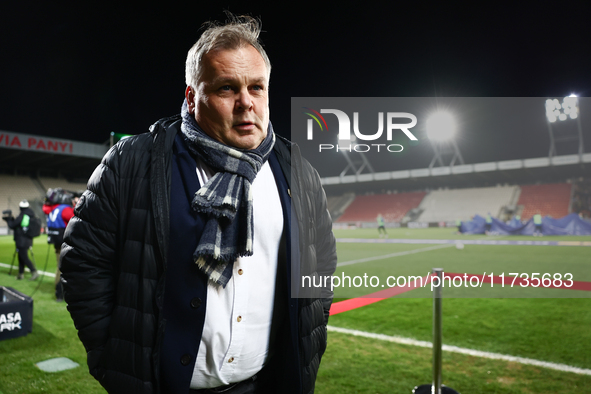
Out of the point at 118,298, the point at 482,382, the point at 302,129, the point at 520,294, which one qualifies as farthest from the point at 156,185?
the point at 520,294

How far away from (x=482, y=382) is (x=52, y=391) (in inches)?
136

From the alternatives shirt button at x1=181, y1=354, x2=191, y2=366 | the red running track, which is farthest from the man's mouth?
the red running track

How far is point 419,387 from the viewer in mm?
2828

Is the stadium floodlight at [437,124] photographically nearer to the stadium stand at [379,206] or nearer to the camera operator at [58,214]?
the camera operator at [58,214]

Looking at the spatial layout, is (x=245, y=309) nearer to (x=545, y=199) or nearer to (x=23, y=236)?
(x=23, y=236)

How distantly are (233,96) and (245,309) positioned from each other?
2.46 ft

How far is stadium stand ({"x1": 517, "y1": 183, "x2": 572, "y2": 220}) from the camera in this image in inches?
899

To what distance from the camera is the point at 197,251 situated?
117 cm

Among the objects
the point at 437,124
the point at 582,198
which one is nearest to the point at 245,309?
the point at 437,124

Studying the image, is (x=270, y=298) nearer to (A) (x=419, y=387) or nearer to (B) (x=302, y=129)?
(B) (x=302, y=129)

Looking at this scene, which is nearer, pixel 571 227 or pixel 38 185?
pixel 571 227

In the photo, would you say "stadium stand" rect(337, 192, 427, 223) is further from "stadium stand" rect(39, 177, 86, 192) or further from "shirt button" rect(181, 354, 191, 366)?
"shirt button" rect(181, 354, 191, 366)

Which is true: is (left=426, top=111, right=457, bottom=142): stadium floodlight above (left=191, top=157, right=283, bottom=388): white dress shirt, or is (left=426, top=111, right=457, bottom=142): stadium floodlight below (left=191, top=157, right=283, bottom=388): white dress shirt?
above

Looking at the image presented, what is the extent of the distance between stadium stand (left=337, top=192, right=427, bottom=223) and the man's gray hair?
3048cm
